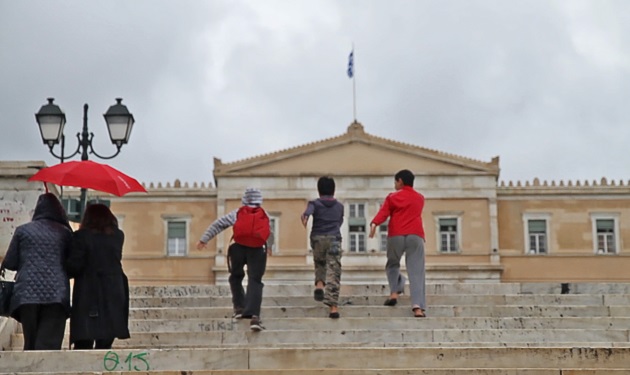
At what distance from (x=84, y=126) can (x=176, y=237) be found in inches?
1249

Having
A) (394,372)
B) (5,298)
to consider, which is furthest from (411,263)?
(5,298)

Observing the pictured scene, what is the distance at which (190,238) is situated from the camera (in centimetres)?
5034

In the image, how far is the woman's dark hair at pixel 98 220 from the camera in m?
10.8

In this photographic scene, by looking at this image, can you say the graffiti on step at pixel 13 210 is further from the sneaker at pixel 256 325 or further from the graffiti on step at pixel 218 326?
the sneaker at pixel 256 325

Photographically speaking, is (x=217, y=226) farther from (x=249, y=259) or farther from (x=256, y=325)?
(x=256, y=325)

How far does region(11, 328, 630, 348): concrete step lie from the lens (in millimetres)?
12008

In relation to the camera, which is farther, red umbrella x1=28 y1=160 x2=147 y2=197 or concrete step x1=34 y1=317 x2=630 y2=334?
concrete step x1=34 y1=317 x2=630 y2=334

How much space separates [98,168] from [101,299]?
138 centimetres

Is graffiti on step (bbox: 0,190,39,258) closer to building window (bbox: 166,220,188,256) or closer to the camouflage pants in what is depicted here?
the camouflage pants

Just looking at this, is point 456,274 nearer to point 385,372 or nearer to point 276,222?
point 276,222

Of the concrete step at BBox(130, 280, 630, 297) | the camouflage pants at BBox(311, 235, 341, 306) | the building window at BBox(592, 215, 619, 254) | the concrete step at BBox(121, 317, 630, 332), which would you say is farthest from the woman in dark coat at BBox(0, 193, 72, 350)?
the building window at BBox(592, 215, 619, 254)

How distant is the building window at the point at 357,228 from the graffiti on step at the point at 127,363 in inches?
1604

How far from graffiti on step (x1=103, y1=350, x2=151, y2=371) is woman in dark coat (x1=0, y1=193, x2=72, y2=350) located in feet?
3.34

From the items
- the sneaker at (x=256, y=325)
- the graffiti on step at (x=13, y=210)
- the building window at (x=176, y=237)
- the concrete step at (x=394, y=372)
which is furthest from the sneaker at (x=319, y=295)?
the building window at (x=176, y=237)
